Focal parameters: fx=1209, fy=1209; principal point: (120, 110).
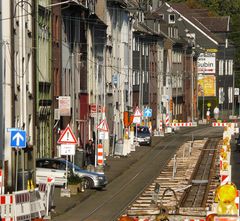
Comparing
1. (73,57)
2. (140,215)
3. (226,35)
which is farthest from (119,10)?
(226,35)

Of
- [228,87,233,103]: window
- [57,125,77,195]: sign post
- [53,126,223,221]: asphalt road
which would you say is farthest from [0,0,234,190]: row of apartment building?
[228,87,233,103]: window

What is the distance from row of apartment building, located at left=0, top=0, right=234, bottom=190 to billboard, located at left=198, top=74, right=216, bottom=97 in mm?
127

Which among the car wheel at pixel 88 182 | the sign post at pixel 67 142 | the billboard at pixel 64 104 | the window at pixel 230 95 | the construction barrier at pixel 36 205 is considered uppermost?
the window at pixel 230 95

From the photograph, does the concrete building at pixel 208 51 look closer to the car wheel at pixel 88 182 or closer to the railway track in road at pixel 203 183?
the railway track in road at pixel 203 183

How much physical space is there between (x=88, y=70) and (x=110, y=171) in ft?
48.3

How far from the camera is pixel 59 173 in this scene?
4575cm

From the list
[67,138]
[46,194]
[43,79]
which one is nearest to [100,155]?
[43,79]

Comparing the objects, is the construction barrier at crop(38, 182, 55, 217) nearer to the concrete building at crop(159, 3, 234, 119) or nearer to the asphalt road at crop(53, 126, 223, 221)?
the asphalt road at crop(53, 126, 223, 221)

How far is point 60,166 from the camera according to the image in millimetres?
46156

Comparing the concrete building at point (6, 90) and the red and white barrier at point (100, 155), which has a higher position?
the concrete building at point (6, 90)

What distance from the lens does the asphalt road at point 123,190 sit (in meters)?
36.7

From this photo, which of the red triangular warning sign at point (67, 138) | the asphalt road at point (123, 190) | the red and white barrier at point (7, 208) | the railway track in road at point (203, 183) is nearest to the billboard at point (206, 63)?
the asphalt road at point (123, 190)

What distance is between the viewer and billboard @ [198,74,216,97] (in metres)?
151

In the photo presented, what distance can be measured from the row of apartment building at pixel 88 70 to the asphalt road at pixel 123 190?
2.71 m
